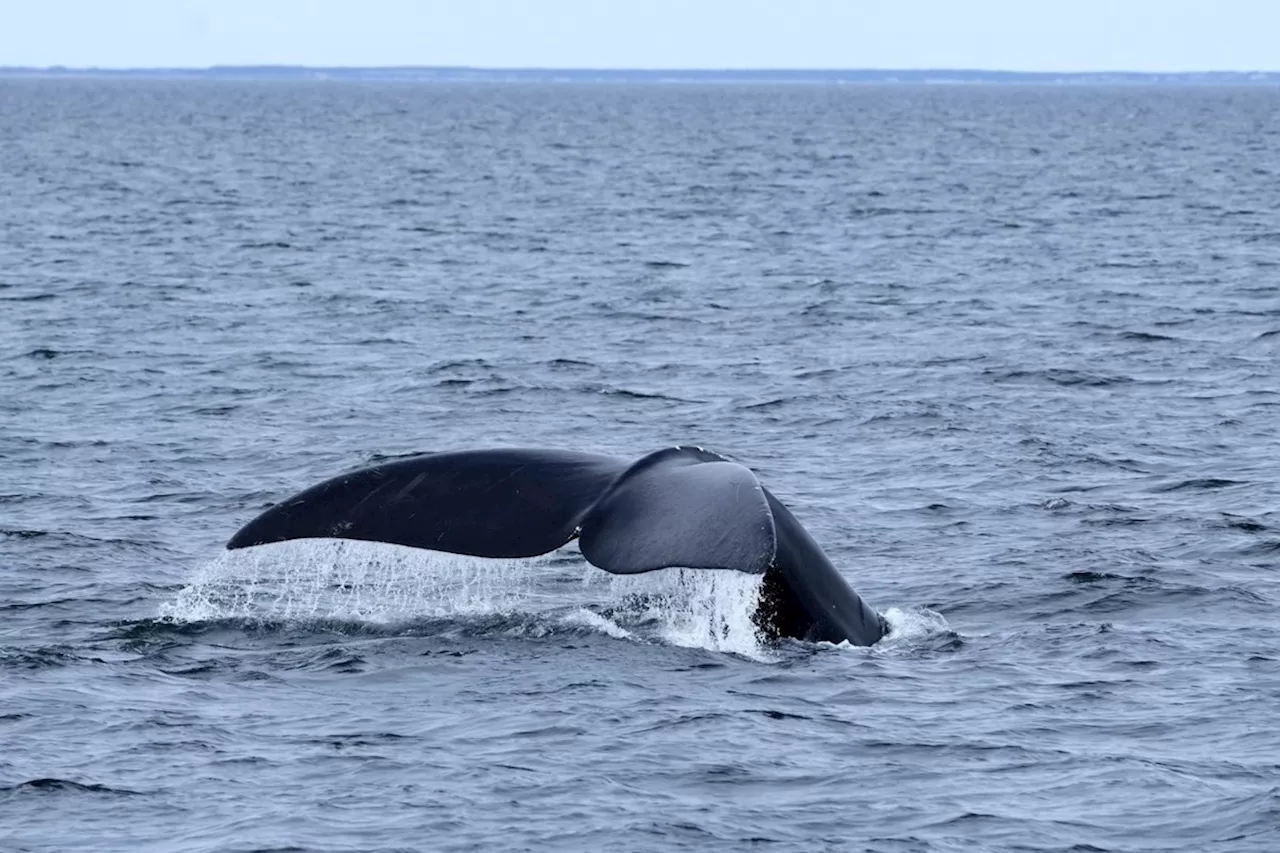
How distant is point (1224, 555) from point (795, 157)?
2377 inches

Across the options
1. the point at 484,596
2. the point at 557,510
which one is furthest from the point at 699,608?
the point at 557,510

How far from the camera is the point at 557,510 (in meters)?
9.30

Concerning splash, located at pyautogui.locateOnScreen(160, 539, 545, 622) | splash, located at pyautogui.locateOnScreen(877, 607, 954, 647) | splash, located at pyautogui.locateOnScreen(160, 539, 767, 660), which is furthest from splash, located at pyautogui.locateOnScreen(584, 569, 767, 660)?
splash, located at pyautogui.locateOnScreen(877, 607, 954, 647)

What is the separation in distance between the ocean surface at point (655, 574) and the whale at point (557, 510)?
0.79 m

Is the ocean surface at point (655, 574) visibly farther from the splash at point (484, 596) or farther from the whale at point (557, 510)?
the whale at point (557, 510)

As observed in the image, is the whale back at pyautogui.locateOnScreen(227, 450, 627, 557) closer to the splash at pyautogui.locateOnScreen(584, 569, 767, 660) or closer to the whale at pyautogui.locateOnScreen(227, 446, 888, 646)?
the whale at pyautogui.locateOnScreen(227, 446, 888, 646)

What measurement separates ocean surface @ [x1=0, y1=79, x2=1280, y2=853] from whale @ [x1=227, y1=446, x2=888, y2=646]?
79 centimetres

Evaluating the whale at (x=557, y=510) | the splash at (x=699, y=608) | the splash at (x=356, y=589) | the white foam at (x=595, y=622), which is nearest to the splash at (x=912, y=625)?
the splash at (x=699, y=608)

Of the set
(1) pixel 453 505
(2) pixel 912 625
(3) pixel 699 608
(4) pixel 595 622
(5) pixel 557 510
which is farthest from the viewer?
(2) pixel 912 625

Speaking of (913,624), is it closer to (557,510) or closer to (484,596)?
(484,596)

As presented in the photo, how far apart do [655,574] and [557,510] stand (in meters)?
2.37

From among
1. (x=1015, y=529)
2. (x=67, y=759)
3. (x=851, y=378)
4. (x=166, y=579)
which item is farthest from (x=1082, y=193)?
(x=67, y=759)

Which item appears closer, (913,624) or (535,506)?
(535,506)

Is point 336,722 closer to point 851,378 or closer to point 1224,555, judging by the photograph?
point 1224,555
